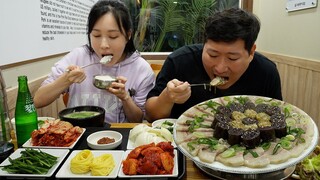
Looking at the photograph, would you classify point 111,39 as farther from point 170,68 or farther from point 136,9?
point 136,9

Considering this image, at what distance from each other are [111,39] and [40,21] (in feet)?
2.23

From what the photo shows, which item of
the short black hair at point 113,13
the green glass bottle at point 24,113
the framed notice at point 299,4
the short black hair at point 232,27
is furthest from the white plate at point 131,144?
the framed notice at point 299,4

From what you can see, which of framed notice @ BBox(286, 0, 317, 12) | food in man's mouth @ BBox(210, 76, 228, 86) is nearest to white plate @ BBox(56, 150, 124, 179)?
food in man's mouth @ BBox(210, 76, 228, 86)

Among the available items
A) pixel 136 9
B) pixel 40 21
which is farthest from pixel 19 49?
pixel 136 9

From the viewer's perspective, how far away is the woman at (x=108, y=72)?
164 centimetres

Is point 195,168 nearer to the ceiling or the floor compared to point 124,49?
nearer to the floor

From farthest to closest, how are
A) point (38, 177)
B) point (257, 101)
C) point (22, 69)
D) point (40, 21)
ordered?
point (40, 21)
point (22, 69)
point (257, 101)
point (38, 177)

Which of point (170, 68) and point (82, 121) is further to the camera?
point (170, 68)

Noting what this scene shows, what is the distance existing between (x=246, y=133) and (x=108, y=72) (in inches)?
49.3

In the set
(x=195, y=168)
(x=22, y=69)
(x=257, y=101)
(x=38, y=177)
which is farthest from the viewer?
(x=22, y=69)

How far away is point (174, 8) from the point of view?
385 centimetres

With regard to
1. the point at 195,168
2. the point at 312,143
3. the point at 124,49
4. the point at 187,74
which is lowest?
the point at 195,168

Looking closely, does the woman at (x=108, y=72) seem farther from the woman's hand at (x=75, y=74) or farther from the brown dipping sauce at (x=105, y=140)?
the brown dipping sauce at (x=105, y=140)

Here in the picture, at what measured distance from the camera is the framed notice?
2504mm
